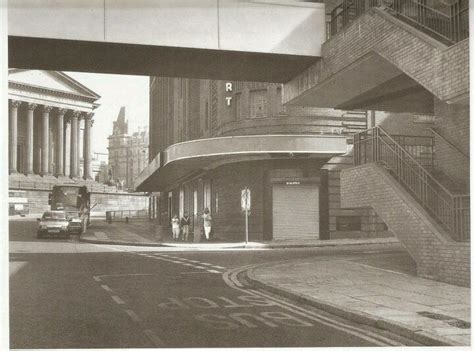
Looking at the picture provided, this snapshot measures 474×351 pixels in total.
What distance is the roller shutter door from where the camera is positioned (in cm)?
3331

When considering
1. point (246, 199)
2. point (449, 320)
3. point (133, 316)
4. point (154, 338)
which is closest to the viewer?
point (154, 338)

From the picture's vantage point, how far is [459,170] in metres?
15.4

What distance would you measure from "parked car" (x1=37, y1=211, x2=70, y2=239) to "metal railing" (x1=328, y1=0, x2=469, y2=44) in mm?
24386

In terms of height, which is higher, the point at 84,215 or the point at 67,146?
the point at 67,146

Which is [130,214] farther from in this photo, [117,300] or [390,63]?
[117,300]

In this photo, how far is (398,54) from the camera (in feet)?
43.8

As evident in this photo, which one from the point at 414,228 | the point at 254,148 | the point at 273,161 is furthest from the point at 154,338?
the point at 273,161

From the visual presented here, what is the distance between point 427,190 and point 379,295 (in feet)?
15.2

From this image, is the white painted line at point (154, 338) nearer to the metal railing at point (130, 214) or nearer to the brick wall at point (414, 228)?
the brick wall at point (414, 228)

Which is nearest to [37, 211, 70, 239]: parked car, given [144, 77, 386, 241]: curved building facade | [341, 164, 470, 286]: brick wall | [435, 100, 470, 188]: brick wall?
[144, 77, 386, 241]: curved building facade

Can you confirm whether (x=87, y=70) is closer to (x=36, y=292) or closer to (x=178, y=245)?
(x=36, y=292)

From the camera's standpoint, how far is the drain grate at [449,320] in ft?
27.3

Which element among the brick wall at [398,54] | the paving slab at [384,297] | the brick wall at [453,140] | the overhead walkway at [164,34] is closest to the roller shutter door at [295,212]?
the paving slab at [384,297]

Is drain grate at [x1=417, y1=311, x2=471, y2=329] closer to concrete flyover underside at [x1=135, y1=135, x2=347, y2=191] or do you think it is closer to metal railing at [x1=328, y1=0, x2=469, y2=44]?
metal railing at [x1=328, y1=0, x2=469, y2=44]
